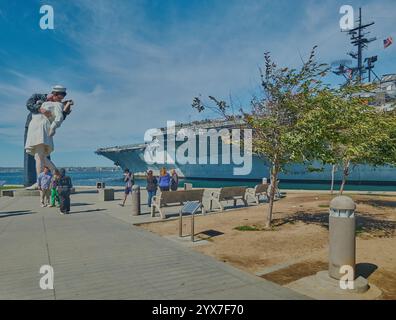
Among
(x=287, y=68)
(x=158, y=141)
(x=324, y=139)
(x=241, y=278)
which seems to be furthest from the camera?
(x=158, y=141)

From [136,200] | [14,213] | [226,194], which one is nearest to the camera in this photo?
[136,200]

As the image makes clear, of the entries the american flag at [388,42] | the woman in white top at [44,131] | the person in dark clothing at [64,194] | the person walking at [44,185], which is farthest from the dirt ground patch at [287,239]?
the american flag at [388,42]

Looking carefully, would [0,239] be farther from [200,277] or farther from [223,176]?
[223,176]

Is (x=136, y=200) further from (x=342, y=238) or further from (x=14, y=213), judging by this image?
(x=342, y=238)

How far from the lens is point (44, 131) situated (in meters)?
22.6

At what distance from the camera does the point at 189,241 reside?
310 inches

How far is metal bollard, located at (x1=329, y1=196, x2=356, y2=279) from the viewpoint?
4957 millimetres

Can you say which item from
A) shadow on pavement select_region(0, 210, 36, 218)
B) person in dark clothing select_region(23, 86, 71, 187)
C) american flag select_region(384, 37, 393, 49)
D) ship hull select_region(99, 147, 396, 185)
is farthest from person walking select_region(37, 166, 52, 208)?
american flag select_region(384, 37, 393, 49)

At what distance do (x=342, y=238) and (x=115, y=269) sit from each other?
398 cm

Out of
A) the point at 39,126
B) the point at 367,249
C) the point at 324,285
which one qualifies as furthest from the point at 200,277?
the point at 39,126

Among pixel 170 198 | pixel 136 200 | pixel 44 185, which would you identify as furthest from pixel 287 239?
pixel 44 185

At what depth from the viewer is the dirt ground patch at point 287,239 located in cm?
589

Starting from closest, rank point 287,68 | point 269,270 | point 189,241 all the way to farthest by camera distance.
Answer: point 269,270 < point 189,241 < point 287,68
